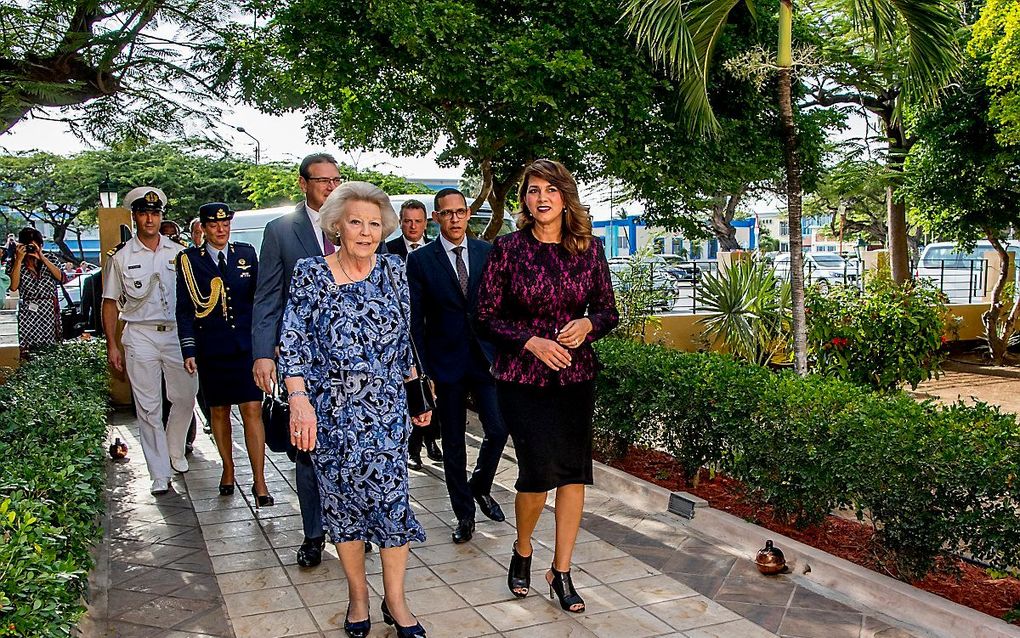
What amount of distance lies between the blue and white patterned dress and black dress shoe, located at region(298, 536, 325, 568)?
1142 mm

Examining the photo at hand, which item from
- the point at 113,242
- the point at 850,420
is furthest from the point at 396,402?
the point at 113,242

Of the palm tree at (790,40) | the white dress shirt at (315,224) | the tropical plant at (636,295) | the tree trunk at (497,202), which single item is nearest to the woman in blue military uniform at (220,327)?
the white dress shirt at (315,224)

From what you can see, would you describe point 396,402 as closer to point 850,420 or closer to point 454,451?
point 454,451

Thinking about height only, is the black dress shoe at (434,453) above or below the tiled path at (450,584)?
above

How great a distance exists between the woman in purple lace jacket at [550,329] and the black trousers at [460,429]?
3.38 ft

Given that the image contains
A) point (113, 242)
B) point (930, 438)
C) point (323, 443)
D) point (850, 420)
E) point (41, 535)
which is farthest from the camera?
point (113, 242)

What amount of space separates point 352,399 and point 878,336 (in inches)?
294

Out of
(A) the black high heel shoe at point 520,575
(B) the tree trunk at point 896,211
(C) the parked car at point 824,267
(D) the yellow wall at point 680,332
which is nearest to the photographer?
(A) the black high heel shoe at point 520,575

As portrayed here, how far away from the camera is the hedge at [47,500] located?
8.28 ft

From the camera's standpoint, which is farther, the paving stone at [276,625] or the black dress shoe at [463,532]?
the black dress shoe at [463,532]

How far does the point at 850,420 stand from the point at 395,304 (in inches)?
91.6

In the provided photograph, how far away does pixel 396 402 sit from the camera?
367 cm

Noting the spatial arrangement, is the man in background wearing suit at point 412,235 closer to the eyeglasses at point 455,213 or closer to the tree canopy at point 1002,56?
the eyeglasses at point 455,213

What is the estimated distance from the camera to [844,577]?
14.0ft
